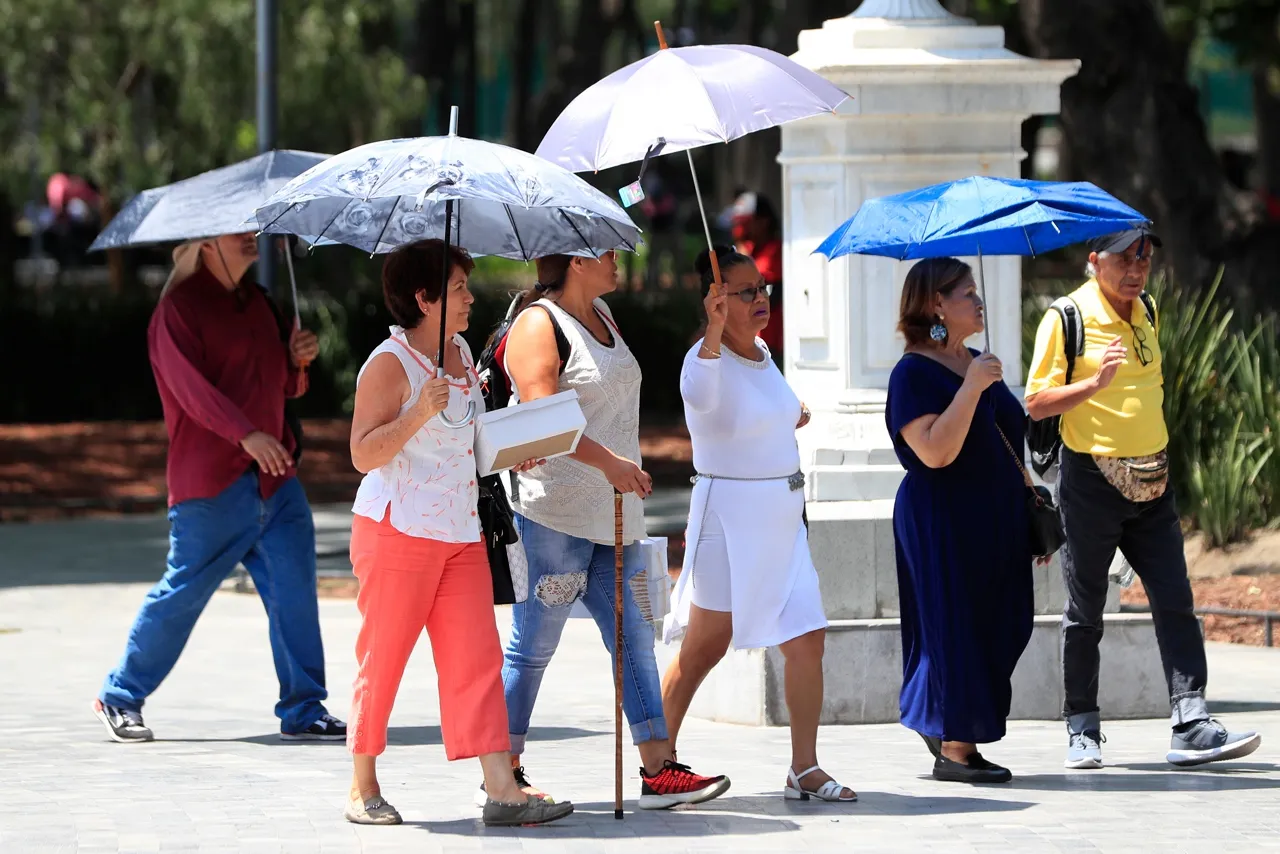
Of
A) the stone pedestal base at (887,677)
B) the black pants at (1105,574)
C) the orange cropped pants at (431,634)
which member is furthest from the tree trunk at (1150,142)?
the orange cropped pants at (431,634)

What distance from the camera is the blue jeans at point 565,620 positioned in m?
6.98

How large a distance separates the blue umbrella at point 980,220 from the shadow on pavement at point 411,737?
223 cm

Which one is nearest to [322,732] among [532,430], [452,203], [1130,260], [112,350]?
[532,430]

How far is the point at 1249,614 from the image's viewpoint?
10836 mm

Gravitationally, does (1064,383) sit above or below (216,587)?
above

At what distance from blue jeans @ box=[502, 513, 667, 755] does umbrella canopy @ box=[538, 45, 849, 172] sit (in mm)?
1161

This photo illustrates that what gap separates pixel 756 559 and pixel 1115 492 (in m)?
1.44

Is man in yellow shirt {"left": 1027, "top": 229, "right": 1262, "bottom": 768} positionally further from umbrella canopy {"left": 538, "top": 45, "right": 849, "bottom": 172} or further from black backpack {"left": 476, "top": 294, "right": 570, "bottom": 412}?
black backpack {"left": 476, "top": 294, "right": 570, "bottom": 412}

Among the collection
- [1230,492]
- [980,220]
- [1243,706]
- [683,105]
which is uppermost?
[683,105]

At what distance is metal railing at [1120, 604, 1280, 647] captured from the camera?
1077cm

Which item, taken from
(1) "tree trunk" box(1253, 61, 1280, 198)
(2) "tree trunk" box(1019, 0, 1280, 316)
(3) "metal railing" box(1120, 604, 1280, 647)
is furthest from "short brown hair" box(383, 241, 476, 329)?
(1) "tree trunk" box(1253, 61, 1280, 198)

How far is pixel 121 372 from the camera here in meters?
22.2

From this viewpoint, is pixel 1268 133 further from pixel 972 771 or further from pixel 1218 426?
pixel 972 771

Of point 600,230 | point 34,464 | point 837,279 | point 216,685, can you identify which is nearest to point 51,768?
point 216,685
